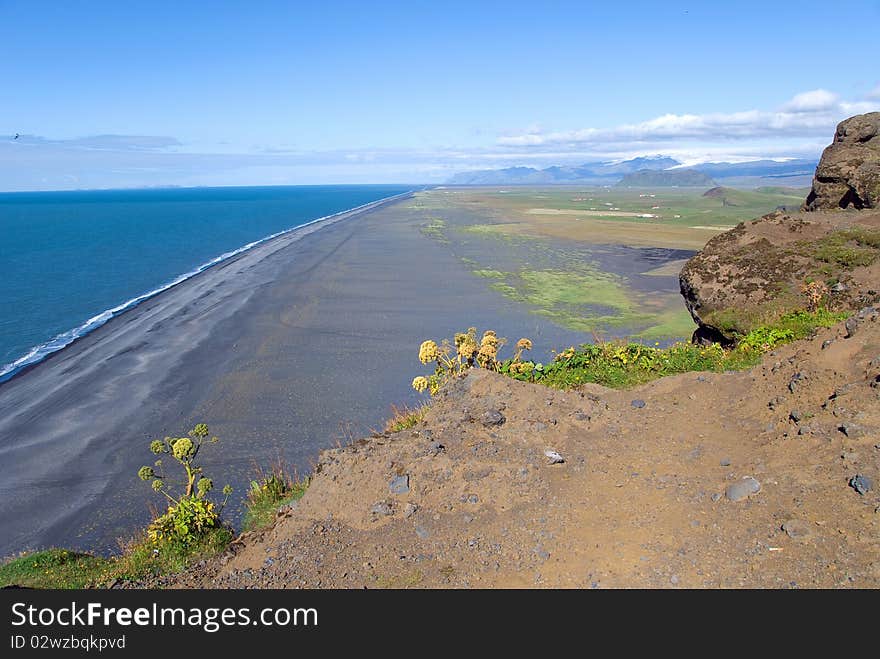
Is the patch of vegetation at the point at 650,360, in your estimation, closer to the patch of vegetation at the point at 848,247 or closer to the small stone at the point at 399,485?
the patch of vegetation at the point at 848,247

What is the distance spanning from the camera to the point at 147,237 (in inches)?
3275

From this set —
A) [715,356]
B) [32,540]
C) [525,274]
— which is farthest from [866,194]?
[525,274]

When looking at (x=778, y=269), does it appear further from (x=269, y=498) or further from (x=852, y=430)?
(x=269, y=498)

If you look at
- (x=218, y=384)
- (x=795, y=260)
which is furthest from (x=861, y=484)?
(x=218, y=384)

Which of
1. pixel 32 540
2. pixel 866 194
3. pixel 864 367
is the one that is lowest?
pixel 32 540

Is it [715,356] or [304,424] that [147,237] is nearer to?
[304,424]

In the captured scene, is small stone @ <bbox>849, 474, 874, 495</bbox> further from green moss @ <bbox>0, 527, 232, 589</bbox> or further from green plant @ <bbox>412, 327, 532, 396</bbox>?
green moss @ <bbox>0, 527, 232, 589</bbox>

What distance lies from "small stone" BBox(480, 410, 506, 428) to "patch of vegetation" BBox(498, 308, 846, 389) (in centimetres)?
258

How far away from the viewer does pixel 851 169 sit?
20.0 metres

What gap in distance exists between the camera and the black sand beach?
54.0 feet

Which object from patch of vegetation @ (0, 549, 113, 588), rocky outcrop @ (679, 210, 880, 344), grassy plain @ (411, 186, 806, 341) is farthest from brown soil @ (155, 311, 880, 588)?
grassy plain @ (411, 186, 806, 341)

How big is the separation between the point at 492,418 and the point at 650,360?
194 inches

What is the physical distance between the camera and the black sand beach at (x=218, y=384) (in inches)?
648
